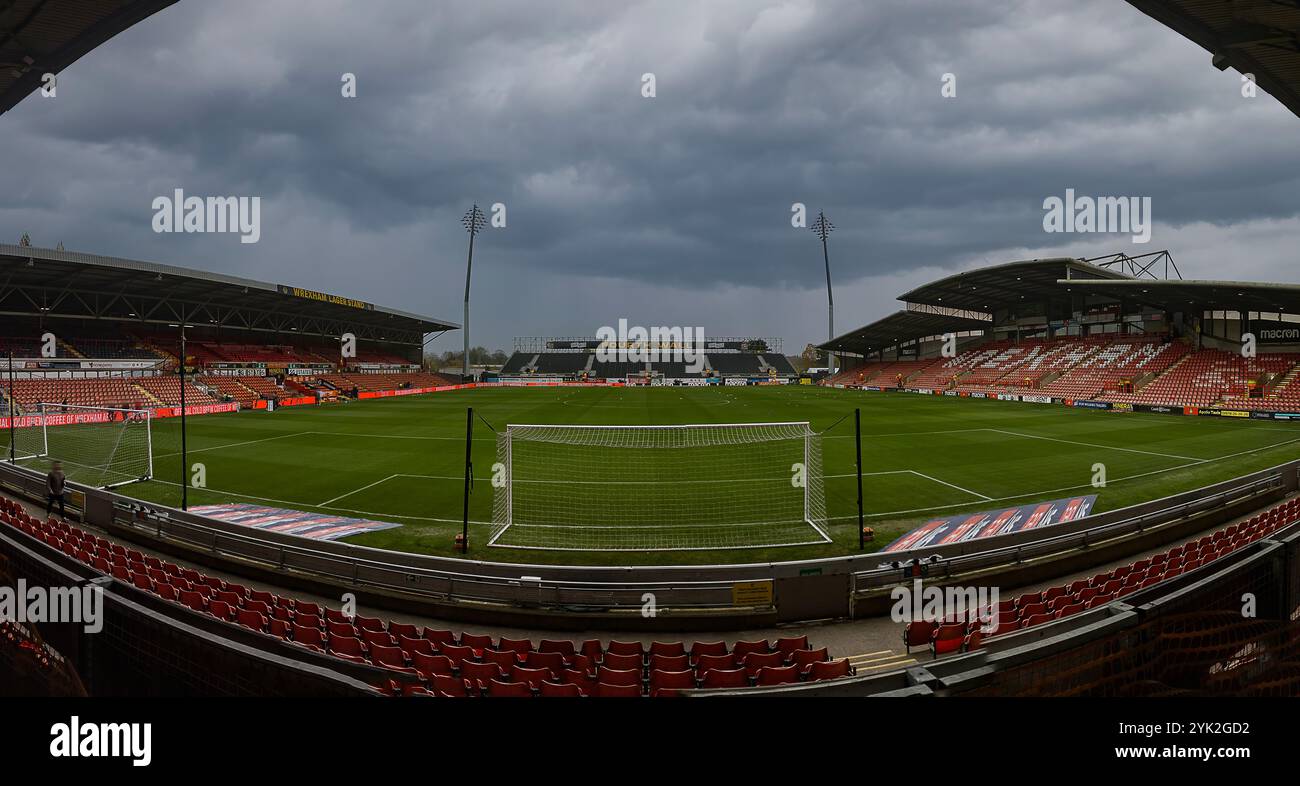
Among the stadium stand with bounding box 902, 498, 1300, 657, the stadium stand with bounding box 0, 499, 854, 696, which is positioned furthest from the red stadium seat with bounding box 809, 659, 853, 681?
the stadium stand with bounding box 902, 498, 1300, 657

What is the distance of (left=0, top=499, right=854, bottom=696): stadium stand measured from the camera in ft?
20.7

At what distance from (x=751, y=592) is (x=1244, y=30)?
36.5 ft

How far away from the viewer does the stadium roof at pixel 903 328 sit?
248ft

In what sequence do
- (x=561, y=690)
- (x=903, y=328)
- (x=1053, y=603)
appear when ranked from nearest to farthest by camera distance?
(x=561, y=690), (x=1053, y=603), (x=903, y=328)

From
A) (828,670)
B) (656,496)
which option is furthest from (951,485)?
(828,670)

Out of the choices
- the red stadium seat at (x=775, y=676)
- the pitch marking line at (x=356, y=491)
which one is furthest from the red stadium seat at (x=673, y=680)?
the pitch marking line at (x=356, y=491)

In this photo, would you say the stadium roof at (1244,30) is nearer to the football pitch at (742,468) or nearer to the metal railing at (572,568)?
the metal railing at (572,568)

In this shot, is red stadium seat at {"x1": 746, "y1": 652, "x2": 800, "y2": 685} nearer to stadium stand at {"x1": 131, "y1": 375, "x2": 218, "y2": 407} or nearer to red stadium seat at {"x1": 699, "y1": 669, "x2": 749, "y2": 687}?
red stadium seat at {"x1": 699, "y1": 669, "x2": 749, "y2": 687}

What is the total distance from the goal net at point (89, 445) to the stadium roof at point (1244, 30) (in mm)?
29207

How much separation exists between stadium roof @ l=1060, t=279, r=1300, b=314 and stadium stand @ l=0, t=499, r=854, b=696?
51.8 m

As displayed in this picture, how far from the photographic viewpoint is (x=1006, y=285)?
202 feet
